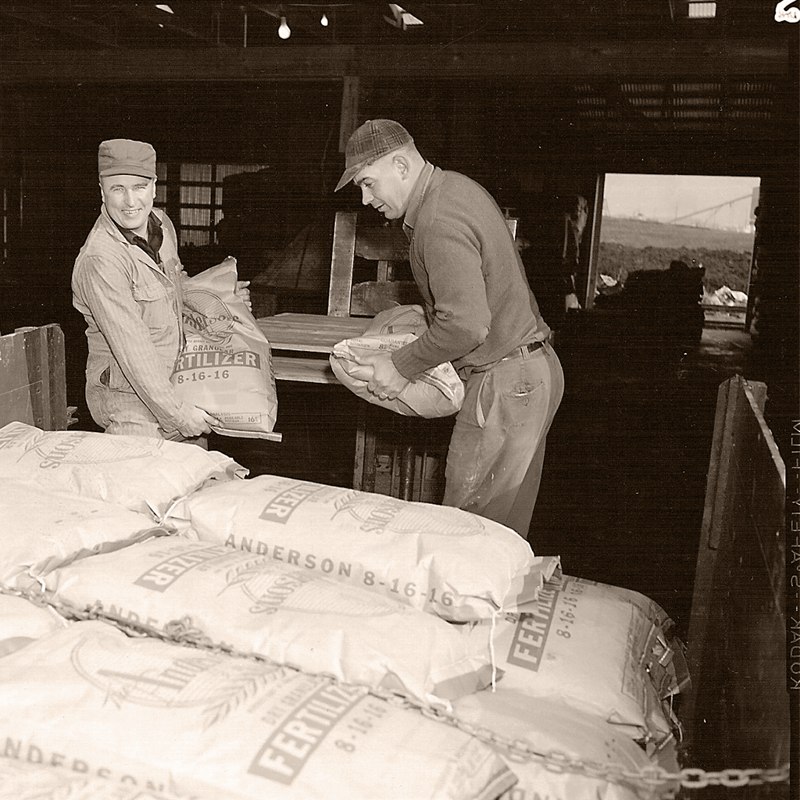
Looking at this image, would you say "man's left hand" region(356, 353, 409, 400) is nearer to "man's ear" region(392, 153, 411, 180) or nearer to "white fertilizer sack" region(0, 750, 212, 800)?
"man's ear" region(392, 153, 411, 180)

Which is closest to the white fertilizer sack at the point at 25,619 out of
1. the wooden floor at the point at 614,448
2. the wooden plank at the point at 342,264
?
the wooden floor at the point at 614,448

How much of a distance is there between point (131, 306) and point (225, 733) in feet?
6.48

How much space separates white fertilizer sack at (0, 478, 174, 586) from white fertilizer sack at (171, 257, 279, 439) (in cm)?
109

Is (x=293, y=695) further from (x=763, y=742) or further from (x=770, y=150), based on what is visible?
(x=770, y=150)

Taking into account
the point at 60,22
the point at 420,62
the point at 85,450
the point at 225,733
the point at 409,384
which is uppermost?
the point at 60,22

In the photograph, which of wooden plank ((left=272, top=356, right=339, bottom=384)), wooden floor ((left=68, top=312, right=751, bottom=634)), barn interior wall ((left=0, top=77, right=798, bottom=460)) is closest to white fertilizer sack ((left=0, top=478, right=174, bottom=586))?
wooden plank ((left=272, top=356, right=339, bottom=384))

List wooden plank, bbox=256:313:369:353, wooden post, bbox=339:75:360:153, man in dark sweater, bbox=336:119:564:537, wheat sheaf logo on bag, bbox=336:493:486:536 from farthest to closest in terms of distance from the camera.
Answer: wooden post, bbox=339:75:360:153, wooden plank, bbox=256:313:369:353, man in dark sweater, bbox=336:119:564:537, wheat sheaf logo on bag, bbox=336:493:486:536

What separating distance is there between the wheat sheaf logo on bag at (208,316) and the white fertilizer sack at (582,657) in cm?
189

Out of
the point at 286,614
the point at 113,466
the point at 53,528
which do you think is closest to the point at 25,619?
the point at 53,528

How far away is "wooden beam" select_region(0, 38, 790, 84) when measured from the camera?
5172mm

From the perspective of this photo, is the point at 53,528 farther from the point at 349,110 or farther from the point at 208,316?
the point at 349,110

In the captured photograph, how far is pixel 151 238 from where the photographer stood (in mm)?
3551

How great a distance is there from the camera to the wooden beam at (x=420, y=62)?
5172 millimetres

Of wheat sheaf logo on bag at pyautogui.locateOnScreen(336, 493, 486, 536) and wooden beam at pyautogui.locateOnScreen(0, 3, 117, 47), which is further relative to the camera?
wooden beam at pyautogui.locateOnScreen(0, 3, 117, 47)
